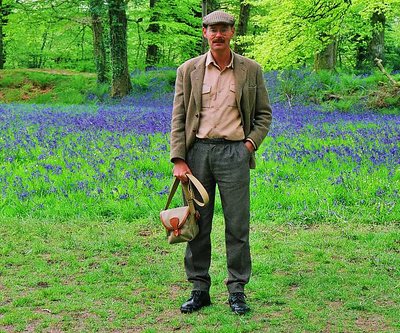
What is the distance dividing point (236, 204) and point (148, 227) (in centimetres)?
278

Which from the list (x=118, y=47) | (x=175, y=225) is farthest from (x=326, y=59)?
(x=175, y=225)

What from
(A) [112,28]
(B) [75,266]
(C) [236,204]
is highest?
(A) [112,28]

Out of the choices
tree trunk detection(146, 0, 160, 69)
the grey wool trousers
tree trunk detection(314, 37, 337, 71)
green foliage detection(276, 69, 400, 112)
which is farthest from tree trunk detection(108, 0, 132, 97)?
the grey wool trousers

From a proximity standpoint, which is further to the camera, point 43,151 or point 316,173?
point 43,151

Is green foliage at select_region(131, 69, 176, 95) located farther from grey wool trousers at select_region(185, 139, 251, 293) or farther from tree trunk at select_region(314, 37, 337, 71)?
grey wool trousers at select_region(185, 139, 251, 293)


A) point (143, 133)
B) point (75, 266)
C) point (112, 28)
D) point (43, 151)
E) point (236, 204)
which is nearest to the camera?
point (236, 204)

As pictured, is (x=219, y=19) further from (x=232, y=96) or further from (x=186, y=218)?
(x=186, y=218)

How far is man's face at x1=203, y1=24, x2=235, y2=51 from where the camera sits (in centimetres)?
456

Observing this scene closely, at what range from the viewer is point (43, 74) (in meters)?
26.7

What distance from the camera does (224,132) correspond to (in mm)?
4676

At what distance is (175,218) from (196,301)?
0.73m

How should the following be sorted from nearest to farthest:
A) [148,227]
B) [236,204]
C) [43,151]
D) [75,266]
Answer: [236,204], [75,266], [148,227], [43,151]

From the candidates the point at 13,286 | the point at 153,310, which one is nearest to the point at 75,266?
the point at 13,286

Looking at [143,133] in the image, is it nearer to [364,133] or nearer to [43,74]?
[364,133]
